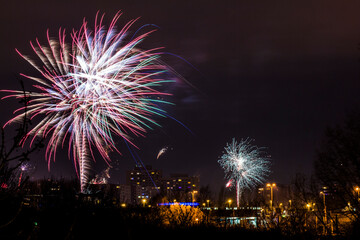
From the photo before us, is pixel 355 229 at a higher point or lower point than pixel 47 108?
lower

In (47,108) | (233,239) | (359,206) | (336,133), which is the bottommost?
(233,239)

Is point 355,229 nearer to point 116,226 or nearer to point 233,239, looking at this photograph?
point 233,239

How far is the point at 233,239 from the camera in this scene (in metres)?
15.3

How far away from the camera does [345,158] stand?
53.3ft

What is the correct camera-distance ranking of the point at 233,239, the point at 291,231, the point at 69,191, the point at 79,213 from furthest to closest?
1. the point at 291,231
2. the point at 233,239
3. the point at 69,191
4. the point at 79,213

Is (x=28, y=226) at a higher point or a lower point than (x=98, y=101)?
lower

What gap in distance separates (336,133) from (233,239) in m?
6.96

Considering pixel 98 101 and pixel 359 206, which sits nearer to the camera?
pixel 359 206

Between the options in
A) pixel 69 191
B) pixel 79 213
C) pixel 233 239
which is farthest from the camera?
pixel 233 239

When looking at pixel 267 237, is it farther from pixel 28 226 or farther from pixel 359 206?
pixel 28 226

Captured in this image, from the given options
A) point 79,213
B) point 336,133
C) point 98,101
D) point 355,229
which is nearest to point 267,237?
point 355,229

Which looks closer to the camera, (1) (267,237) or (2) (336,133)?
(1) (267,237)

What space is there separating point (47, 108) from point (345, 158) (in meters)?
15.3

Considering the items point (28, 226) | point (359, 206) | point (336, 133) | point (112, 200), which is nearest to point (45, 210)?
point (28, 226)
